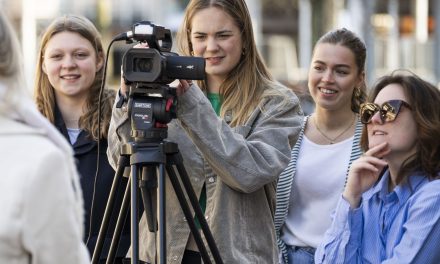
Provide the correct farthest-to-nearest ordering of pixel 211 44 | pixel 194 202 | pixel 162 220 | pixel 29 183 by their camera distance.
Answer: pixel 211 44 < pixel 194 202 < pixel 162 220 < pixel 29 183

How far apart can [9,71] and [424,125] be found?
1.73 meters

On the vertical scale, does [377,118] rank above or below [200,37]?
below

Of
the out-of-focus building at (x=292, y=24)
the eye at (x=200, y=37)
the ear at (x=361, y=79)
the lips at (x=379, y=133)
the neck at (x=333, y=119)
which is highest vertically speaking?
the eye at (x=200, y=37)

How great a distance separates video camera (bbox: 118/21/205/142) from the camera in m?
2.97

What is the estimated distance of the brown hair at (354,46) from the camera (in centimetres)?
407

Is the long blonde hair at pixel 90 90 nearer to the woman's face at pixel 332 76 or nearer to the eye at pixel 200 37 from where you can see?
the eye at pixel 200 37

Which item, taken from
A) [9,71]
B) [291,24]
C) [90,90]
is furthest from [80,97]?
[291,24]

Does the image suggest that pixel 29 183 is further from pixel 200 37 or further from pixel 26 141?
pixel 200 37

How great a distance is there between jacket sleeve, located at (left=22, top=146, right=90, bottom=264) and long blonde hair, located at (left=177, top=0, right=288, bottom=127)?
141 cm

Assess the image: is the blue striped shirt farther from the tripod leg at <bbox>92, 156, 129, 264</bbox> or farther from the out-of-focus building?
the out-of-focus building

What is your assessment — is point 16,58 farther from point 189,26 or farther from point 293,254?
point 293,254

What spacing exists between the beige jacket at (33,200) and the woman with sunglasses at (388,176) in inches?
59.7

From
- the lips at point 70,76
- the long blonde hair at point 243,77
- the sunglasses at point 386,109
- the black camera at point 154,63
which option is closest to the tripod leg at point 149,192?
the black camera at point 154,63

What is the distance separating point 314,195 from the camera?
385 centimetres
